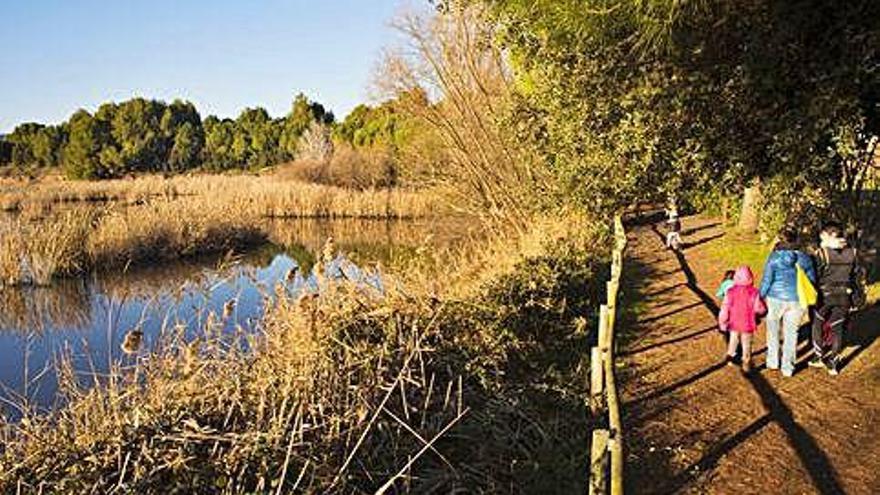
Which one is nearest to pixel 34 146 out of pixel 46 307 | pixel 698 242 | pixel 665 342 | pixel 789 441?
pixel 46 307

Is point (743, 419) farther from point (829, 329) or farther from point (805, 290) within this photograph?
point (829, 329)

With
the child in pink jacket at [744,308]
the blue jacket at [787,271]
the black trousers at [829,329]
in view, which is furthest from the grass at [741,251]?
the blue jacket at [787,271]

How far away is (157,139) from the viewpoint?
55188mm

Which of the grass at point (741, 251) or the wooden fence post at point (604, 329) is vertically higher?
the wooden fence post at point (604, 329)

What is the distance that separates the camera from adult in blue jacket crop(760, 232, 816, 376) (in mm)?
7188

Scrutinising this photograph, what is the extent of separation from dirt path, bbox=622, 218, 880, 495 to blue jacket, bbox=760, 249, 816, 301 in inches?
34.8

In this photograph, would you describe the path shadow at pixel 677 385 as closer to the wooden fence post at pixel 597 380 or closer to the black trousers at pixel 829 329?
the wooden fence post at pixel 597 380

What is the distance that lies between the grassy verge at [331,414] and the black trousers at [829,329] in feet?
7.85

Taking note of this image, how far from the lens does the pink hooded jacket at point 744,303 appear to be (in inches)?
298

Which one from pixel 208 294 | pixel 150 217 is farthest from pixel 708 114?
pixel 150 217

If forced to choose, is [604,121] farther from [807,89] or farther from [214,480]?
[214,480]

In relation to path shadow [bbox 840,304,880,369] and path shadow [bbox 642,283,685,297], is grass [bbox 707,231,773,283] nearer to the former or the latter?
path shadow [bbox 642,283,685,297]

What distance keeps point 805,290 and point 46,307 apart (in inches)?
568

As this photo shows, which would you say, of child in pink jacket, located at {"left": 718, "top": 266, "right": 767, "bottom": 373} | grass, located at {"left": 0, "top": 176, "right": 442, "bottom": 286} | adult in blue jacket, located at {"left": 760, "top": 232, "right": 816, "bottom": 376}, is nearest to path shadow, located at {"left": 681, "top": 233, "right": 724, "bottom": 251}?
grass, located at {"left": 0, "top": 176, "right": 442, "bottom": 286}
